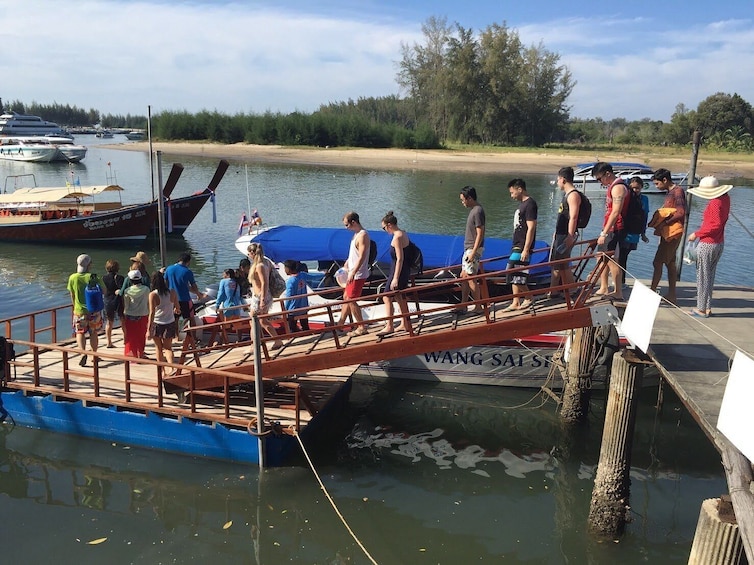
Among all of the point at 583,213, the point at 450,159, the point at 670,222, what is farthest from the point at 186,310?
the point at 450,159

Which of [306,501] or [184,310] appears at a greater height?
[184,310]

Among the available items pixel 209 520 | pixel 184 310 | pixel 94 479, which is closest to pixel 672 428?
pixel 209 520

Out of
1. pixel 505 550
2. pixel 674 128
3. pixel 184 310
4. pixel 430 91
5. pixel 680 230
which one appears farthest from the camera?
pixel 430 91

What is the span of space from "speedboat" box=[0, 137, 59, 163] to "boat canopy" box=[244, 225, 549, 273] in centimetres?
7459

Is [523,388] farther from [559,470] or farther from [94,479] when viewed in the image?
[94,479]

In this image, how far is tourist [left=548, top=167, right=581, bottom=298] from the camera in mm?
8766

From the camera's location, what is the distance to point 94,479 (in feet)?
30.7

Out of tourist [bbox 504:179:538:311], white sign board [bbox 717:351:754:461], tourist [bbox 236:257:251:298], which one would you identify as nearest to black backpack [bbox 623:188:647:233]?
tourist [bbox 504:179:538:311]

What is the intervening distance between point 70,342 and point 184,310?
255cm

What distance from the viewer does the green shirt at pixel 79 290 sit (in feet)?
34.8

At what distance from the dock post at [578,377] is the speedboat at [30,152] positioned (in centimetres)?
7961

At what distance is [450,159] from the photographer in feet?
234

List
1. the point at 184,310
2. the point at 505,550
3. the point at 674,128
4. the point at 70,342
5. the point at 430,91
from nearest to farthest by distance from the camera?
the point at 505,550 → the point at 184,310 → the point at 70,342 → the point at 674,128 → the point at 430,91

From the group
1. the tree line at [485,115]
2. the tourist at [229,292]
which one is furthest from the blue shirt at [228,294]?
the tree line at [485,115]
